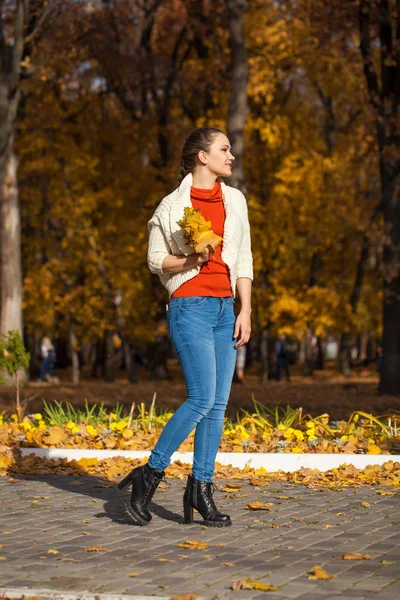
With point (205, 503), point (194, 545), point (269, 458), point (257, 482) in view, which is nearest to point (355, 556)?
point (194, 545)

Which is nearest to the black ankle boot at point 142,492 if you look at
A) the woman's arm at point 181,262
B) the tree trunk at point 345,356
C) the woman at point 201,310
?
the woman at point 201,310

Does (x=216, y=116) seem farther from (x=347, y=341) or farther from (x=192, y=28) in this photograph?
(x=347, y=341)

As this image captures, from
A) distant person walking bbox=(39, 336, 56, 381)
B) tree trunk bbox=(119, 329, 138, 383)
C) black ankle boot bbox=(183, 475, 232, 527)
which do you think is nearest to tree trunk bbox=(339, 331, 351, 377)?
tree trunk bbox=(119, 329, 138, 383)

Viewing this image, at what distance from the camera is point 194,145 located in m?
6.18

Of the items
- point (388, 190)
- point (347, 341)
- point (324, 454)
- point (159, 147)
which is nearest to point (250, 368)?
point (347, 341)

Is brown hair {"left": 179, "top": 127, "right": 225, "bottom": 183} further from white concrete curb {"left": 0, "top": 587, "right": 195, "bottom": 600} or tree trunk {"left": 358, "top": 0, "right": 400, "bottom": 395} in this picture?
tree trunk {"left": 358, "top": 0, "right": 400, "bottom": 395}

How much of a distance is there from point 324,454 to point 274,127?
2354cm

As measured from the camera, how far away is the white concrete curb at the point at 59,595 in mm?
4313

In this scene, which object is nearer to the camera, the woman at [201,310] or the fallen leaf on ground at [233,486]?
the woman at [201,310]

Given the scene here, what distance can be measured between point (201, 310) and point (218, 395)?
51 centimetres

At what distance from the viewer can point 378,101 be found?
66.4 ft

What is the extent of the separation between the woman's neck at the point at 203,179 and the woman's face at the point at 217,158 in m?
0.04

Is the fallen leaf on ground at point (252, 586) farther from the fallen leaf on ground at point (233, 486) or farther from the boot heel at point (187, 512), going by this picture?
the fallen leaf on ground at point (233, 486)

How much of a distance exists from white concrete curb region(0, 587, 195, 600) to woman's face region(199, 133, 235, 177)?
265cm
